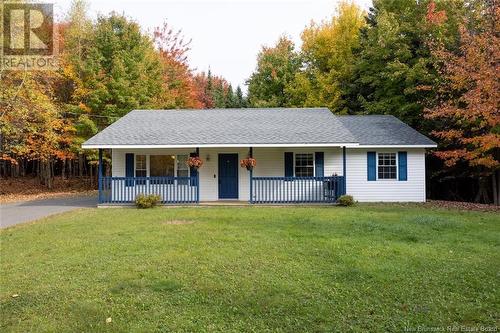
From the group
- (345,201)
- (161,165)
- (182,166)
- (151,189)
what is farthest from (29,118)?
(345,201)

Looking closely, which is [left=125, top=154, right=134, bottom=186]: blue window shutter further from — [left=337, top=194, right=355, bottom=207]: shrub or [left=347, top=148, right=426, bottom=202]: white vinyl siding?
[left=347, top=148, right=426, bottom=202]: white vinyl siding

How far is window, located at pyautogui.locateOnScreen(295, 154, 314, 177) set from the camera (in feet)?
56.7

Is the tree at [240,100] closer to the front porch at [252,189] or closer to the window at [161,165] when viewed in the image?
the window at [161,165]

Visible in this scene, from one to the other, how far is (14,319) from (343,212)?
33.9ft

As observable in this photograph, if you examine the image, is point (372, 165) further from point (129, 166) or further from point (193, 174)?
point (129, 166)

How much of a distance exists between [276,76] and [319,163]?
16332mm

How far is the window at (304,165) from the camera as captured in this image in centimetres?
1730

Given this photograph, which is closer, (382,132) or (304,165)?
(304,165)

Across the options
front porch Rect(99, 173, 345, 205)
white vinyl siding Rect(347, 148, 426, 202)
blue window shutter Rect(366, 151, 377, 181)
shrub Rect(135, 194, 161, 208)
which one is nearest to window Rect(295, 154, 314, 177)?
front porch Rect(99, 173, 345, 205)

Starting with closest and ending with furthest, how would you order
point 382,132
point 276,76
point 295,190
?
point 295,190, point 382,132, point 276,76

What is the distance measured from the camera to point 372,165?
57.2ft

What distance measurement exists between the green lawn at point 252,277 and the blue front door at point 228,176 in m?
7.14

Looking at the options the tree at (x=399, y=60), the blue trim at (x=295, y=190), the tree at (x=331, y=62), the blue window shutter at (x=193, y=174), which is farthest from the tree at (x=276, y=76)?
the blue trim at (x=295, y=190)

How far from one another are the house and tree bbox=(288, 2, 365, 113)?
9772 mm
